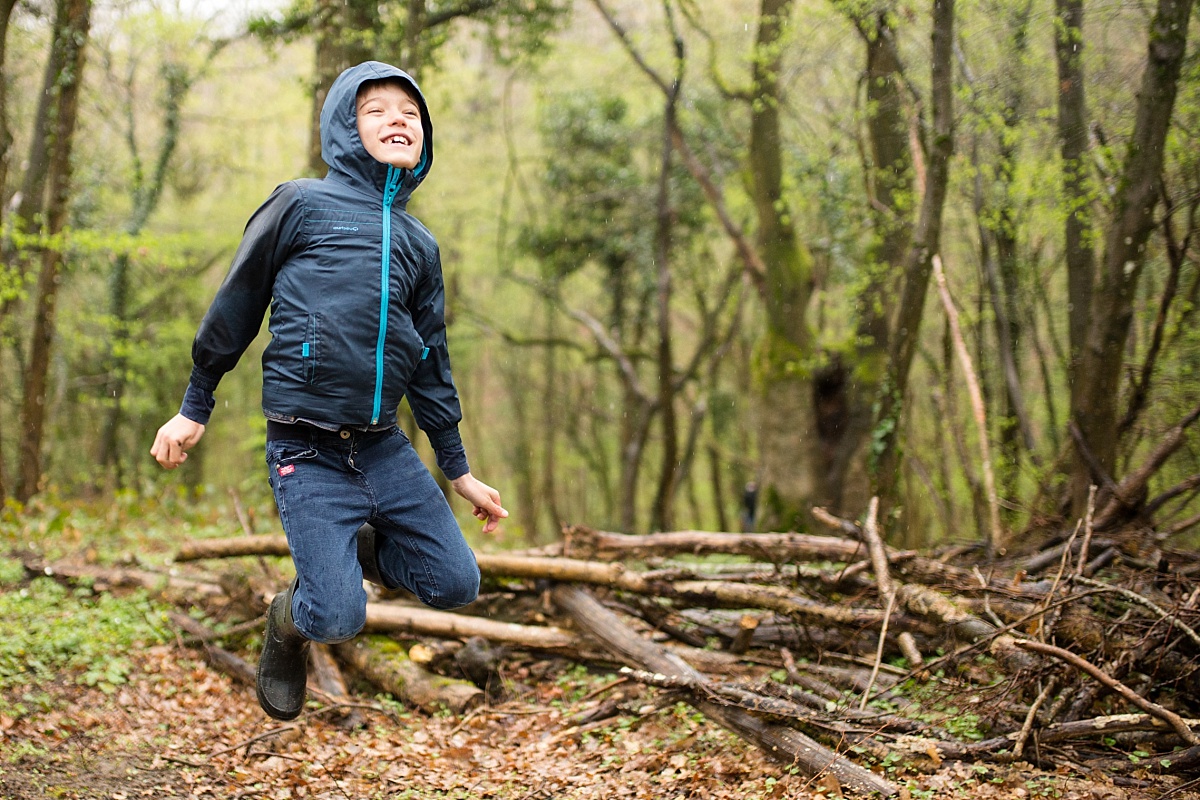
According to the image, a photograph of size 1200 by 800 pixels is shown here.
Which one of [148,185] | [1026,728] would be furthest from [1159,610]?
[148,185]

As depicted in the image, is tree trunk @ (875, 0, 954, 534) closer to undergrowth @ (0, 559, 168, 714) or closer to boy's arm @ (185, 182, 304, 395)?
undergrowth @ (0, 559, 168, 714)

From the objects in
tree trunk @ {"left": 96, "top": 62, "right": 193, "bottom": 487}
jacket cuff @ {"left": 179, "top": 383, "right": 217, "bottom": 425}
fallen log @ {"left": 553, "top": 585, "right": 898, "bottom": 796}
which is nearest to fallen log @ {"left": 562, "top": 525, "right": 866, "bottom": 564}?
fallen log @ {"left": 553, "top": 585, "right": 898, "bottom": 796}

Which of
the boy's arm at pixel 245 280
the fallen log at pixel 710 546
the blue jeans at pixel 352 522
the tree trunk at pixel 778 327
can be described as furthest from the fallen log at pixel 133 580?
the tree trunk at pixel 778 327

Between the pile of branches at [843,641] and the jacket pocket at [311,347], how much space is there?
222cm

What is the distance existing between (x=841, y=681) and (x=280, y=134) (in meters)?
20.8

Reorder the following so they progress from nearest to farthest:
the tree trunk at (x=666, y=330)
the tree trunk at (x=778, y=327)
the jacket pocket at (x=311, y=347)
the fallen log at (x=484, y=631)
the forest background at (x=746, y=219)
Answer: the jacket pocket at (x=311, y=347), the fallen log at (x=484, y=631), the forest background at (x=746, y=219), the tree trunk at (x=778, y=327), the tree trunk at (x=666, y=330)

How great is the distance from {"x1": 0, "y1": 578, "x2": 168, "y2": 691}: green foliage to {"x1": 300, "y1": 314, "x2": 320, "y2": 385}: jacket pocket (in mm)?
2939

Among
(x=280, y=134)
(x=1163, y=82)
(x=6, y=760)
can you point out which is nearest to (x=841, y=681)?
(x=6, y=760)

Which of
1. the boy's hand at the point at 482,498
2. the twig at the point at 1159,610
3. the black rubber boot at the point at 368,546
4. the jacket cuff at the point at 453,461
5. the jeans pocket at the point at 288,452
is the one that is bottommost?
the twig at the point at 1159,610

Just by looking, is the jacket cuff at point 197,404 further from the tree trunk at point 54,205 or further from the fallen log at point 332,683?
the tree trunk at point 54,205

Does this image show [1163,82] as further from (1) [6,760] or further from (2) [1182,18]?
(1) [6,760]

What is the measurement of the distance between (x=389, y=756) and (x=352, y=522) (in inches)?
70.1

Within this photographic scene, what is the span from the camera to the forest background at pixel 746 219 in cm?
809

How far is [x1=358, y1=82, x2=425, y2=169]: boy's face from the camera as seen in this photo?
3.27 m
